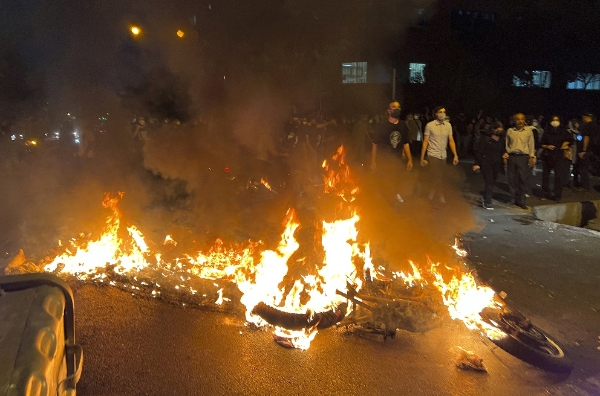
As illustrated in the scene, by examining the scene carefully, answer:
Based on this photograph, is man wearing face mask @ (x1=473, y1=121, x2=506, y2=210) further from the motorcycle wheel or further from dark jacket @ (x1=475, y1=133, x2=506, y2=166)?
the motorcycle wheel

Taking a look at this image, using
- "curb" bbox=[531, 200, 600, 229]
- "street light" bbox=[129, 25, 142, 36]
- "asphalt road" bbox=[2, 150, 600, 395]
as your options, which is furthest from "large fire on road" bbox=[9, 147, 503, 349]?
"curb" bbox=[531, 200, 600, 229]

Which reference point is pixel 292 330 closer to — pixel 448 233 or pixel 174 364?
pixel 174 364

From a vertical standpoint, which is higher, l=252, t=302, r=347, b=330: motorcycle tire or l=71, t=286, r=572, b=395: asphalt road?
l=252, t=302, r=347, b=330: motorcycle tire

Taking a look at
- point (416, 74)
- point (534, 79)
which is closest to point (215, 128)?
point (416, 74)

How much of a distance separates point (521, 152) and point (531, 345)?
17.5 feet

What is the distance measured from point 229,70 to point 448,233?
12.4 ft

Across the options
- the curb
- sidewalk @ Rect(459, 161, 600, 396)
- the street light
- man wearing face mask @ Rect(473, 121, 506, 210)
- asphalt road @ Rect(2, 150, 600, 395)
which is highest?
the street light

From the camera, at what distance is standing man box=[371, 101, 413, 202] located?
7.80 meters

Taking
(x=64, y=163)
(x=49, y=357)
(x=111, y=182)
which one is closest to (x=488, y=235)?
(x=49, y=357)

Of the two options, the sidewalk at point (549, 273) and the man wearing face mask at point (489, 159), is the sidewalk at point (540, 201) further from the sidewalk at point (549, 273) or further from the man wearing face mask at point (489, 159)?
the man wearing face mask at point (489, 159)

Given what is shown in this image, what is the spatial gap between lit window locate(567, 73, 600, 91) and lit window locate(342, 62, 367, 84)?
23.5m

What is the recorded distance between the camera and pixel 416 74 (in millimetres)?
22828

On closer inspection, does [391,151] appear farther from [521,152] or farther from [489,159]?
[521,152]

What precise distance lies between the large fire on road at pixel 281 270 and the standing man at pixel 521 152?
394 cm
